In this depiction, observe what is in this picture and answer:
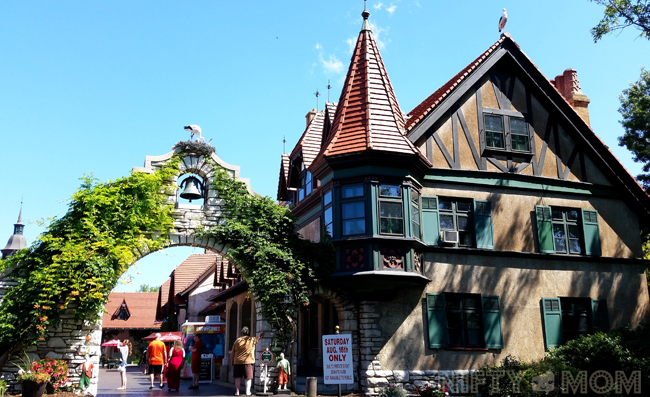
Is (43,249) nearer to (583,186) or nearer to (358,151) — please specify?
(358,151)

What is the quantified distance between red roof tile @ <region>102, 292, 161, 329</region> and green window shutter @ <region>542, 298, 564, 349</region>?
34.7 m

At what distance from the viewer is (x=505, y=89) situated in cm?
1912

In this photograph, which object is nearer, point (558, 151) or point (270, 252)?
point (270, 252)

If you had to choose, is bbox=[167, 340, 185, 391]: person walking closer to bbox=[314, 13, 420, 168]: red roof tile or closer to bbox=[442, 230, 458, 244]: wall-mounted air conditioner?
bbox=[314, 13, 420, 168]: red roof tile

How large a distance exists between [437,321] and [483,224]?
11.0 feet

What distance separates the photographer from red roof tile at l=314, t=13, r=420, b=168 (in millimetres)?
16484

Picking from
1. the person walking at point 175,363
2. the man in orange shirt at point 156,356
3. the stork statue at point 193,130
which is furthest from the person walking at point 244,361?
the stork statue at point 193,130

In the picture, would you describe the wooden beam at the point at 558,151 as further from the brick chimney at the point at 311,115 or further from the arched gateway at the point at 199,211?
the brick chimney at the point at 311,115

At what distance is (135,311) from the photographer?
49.1 meters

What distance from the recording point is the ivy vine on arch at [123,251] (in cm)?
1384

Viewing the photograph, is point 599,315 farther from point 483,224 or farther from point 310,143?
point 310,143

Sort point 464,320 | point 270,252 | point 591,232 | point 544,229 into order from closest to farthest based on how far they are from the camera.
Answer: point 270,252
point 464,320
point 544,229
point 591,232

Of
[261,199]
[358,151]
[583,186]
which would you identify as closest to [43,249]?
[261,199]

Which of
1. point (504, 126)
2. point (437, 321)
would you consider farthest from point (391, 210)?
point (504, 126)
